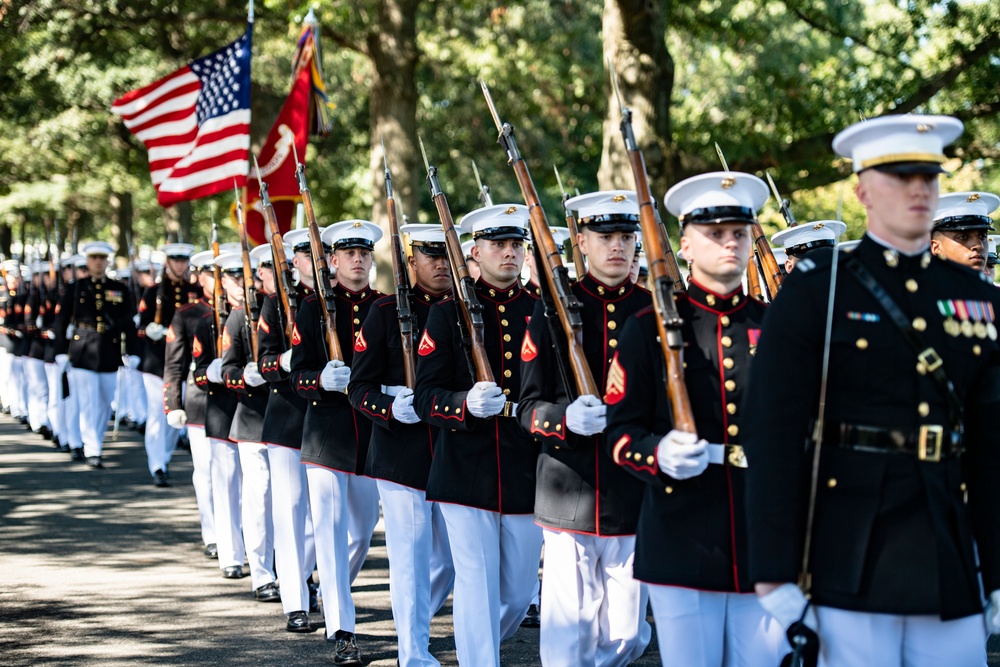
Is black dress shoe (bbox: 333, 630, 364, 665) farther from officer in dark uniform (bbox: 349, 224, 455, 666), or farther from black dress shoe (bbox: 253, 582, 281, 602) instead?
black dress shoe (bbox: 253, 582, 281, 602)

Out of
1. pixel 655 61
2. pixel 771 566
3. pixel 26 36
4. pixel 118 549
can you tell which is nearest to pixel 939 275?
pixel 771 566

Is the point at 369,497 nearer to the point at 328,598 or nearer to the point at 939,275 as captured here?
Result: the point at 328,598

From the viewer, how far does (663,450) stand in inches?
164

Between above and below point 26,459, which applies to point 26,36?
above

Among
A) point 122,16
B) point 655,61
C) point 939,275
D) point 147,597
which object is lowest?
point 147,597

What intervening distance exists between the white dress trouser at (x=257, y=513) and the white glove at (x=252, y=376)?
0.40 m

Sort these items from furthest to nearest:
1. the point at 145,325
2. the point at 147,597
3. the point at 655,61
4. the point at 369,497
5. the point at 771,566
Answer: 1. the point at 145,325
2. the point at 655,61
3. the point at 147,597
4. the point at 369,497
5. the point at 771,566

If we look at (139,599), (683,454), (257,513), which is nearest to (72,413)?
(257,513)

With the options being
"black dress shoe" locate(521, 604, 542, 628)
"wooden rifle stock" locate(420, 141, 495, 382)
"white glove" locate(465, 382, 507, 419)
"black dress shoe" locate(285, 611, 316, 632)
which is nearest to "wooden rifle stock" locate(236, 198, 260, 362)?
"black dress shoe" locate(285, 611, 316, 632)

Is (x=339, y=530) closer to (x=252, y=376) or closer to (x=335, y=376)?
(x=335, y=376)

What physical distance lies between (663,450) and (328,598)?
3507 mm

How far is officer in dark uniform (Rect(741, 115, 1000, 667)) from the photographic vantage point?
138 inches

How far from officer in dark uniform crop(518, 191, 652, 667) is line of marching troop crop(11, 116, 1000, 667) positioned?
0.01m

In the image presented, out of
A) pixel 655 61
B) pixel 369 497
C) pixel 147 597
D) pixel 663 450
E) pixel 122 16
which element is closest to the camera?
pixel 663 450
